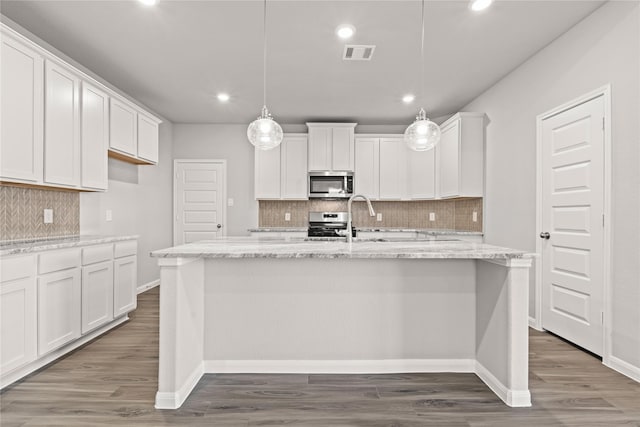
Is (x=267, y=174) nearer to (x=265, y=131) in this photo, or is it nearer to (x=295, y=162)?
(x=295, y=162)

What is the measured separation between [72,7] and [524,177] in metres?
4.22

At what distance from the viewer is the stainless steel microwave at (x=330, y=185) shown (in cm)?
583

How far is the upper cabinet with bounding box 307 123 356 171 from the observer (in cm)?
580

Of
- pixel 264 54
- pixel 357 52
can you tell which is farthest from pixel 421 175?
pixel 264 54

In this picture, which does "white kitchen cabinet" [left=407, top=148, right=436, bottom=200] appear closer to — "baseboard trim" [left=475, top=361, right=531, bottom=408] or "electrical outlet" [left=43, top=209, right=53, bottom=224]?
"baseboard trim" [left=475, top=361, right=531, bottom=408]

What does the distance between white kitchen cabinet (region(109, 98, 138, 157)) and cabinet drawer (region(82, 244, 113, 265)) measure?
103 centimetres

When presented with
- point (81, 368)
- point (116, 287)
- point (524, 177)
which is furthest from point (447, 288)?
point (116, 287)

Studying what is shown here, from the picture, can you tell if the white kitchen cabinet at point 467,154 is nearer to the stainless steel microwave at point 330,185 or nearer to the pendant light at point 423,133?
the stainless steel microwave at point 330,185

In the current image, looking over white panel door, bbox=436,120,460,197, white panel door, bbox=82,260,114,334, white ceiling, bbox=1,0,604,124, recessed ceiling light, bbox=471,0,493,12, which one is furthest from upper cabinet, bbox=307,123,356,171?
white panel door, bbox=82,260,114,334

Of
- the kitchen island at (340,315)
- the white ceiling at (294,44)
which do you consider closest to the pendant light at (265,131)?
the white ceiling at (294,44)

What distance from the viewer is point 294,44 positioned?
3.39m

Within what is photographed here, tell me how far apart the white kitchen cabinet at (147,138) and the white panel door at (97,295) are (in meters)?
1.48

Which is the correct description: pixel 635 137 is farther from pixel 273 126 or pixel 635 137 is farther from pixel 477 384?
pixel 273 126

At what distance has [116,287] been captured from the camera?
3.64 meters
